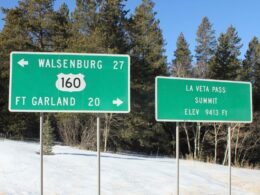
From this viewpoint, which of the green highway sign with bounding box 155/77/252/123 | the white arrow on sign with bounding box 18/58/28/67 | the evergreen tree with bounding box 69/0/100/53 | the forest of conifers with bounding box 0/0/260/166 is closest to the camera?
the white arrow on sign with bounding box 18/58/28/67

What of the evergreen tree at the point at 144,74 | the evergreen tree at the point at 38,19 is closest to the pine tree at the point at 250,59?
the evergreen tree at the point at 144,74

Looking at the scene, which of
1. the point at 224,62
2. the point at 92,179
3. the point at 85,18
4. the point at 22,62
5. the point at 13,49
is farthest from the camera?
the point at 224,62

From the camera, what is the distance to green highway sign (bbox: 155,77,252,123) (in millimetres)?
7836

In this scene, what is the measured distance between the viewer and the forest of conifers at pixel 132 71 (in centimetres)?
3228

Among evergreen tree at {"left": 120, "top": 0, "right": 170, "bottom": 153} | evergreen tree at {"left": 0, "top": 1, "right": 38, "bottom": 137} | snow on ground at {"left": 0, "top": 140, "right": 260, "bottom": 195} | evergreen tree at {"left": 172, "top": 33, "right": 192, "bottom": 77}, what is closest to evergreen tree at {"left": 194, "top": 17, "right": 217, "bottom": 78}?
evergreen tree at {"left": 172, "top": 33, "right": 192, "bottom": 77}

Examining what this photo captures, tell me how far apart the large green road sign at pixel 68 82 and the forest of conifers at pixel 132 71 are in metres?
19.2

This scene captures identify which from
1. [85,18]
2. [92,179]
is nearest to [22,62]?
[92,179]

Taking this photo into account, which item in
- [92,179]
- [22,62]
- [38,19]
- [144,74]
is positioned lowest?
[92,179]

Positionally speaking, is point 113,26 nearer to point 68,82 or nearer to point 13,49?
Answer: point 13,49

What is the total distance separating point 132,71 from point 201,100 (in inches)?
1085

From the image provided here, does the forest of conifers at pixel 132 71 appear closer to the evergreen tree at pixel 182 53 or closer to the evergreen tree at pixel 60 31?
the evergreen tree at pixel 60 31

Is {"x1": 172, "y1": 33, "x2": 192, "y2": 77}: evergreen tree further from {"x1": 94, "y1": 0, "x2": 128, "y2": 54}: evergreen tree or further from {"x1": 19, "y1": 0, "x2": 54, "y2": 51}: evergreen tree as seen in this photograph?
{"x1": 19, "y1": 0, "x2": 54, "y2": 51}: evergreen tree

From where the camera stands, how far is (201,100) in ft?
27.1

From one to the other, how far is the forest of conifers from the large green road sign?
1922 cm
